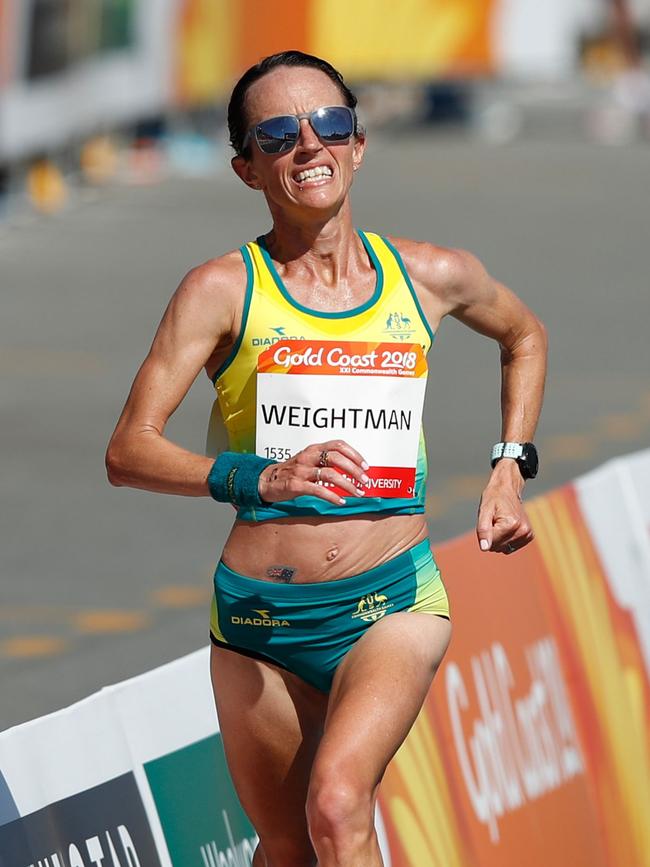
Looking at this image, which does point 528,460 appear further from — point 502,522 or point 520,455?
point 502,522

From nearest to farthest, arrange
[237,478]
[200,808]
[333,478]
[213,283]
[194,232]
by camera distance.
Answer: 1. [333,478]
2. [237,478]
3. [213,283]
4. [200,808]
5. [194,232]

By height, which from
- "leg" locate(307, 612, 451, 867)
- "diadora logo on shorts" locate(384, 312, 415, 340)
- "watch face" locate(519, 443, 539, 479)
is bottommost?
"leg" locate(307, 612, 451, 867)

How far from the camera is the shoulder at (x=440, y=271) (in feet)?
13.0

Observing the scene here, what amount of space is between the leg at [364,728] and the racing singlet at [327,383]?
0.95 feet

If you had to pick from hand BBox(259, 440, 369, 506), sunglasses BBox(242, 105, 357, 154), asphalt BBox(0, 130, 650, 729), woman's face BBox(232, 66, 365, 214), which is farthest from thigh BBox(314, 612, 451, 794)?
asphalt BBox(0, 130, 650, 729)

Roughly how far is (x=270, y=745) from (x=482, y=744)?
48.0 inches

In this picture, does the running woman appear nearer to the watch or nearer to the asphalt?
the watch

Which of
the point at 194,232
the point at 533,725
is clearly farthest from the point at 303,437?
the point at 194,232

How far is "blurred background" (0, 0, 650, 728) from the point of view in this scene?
29.3ft

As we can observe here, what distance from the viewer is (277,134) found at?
3811 mm

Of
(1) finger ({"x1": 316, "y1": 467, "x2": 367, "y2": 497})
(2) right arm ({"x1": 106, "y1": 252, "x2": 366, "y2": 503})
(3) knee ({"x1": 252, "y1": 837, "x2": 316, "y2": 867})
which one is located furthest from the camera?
(3) knee ({"x1": 252, "y1": 837, "x2": 316, "y2": 867})

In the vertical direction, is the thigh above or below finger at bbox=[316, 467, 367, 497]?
below

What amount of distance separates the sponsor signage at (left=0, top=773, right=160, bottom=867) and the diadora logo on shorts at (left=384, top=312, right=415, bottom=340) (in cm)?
112

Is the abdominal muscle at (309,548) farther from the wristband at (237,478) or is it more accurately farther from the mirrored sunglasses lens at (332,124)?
the mirrored sunglasses lens at (332,124)
